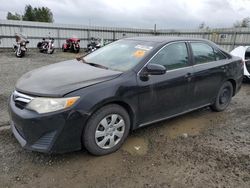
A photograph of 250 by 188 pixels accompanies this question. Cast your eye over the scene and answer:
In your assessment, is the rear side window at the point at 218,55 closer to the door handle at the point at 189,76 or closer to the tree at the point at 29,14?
the door handle at the point at 189,76

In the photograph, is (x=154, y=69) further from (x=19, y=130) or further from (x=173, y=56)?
(x=19, y=130)

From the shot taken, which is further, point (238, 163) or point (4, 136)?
point (4, 136)

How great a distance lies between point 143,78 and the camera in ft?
9.97

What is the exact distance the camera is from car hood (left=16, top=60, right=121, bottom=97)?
252 cm

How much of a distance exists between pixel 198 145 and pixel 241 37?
12034 mm

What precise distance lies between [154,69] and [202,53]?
1.50 m

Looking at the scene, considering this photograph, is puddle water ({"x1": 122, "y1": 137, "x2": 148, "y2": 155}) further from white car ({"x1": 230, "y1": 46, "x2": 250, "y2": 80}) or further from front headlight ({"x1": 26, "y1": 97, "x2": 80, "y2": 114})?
white car ({"x1": 230, "y1": 46, "x2": 250, "y2": 80})

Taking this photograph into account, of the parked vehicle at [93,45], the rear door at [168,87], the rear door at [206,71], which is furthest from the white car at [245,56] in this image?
the parked vehicle at [93,45]

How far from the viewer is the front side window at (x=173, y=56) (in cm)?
332

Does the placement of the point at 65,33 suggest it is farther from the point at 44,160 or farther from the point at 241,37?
the point at 44,160

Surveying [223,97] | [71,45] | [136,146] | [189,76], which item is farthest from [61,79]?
[71,45]

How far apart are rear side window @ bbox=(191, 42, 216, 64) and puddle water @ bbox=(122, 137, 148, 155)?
5.63 feet

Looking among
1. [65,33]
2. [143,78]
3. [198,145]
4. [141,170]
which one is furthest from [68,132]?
[65,33]

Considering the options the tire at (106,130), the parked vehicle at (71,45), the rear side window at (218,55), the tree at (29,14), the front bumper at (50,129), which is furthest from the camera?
the tree at (29,14)
